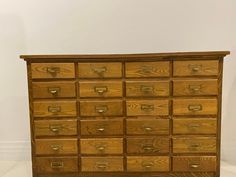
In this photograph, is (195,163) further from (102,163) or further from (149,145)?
(102,163)

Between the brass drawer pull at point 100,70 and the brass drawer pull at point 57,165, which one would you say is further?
the brass drawer pull at point 57,165

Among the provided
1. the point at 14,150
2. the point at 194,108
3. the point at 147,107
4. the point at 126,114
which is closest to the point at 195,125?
the point at 194,108

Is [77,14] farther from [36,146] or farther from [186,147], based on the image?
[186,147]

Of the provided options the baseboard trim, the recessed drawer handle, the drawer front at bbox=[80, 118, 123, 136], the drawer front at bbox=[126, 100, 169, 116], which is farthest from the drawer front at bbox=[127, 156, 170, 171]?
the baseboard trim

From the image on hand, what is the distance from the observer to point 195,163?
8.16ft

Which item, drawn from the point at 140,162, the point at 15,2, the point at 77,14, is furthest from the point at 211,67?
the point at 15,2

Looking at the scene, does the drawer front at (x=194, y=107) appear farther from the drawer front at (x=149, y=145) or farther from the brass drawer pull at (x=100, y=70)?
the brass drawer pull at (x=100, y=70)

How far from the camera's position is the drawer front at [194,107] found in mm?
2414

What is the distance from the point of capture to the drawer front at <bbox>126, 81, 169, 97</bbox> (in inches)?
95.0

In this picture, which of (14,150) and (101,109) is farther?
(14,150)

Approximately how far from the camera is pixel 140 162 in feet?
8.24

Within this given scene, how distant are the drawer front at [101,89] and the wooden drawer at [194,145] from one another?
1.99ft

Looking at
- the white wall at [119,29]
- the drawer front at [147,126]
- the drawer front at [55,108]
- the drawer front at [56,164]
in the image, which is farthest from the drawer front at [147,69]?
the drawer front at [56,164]

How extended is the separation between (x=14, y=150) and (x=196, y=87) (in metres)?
1.95
